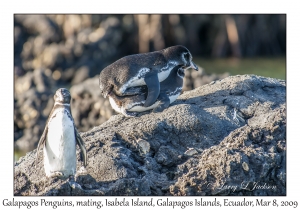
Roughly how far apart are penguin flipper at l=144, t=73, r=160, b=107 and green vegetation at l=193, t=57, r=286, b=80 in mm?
10708

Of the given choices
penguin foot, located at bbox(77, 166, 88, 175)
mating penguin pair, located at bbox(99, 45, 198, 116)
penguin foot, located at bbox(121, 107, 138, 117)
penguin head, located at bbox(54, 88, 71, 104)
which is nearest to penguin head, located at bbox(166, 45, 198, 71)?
mating penguin pair, located at bbox(99, 45, 198, 116)

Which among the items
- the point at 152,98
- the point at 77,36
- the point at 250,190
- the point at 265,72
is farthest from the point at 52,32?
the point at 250,190

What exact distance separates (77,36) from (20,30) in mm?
2609

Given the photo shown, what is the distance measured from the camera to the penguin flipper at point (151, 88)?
7.86 meters

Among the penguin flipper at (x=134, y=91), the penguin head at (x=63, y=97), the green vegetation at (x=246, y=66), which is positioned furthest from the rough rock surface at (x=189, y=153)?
the green vegetation at (x=246, y=66)

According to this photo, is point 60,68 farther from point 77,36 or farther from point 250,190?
point 250,190

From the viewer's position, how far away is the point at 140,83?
8.03m

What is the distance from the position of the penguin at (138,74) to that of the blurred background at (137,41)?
10150mm

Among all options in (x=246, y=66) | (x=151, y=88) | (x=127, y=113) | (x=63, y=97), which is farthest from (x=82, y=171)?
(x=246, y=66)

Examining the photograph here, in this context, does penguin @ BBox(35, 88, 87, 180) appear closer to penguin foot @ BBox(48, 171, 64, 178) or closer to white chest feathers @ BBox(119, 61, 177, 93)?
penguin foot @ BBox(48, 171, 64, 178)

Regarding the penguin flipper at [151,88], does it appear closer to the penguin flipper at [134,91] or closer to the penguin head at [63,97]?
the penguin flipper at [134,91]

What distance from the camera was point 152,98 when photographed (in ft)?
25.8

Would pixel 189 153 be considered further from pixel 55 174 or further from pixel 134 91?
pixel 55 174

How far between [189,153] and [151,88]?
3.28 feet
